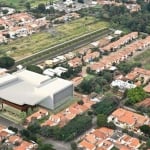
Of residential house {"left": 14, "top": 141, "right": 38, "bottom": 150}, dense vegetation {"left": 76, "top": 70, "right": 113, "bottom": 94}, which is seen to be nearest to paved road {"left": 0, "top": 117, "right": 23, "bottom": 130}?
residential house {"left": 14, "top": 141, "right": 38, "bottom": 150}

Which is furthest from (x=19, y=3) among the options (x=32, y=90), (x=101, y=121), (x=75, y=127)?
(x=75, y=127)

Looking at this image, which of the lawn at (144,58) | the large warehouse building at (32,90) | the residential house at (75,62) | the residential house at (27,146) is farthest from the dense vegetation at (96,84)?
the residential house at (27,146)

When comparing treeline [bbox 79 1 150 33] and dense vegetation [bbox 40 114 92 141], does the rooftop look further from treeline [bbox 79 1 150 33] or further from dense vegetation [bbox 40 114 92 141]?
treeline [bbox 79 1 150 33]

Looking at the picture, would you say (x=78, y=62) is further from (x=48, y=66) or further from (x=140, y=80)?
(x=140, y=80)

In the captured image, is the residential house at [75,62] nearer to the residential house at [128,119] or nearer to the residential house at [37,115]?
the residential house at [37,115]

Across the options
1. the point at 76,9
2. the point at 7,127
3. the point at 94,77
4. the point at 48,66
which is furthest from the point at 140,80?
the point at 76,9

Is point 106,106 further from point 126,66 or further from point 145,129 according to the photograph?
point 126,66
